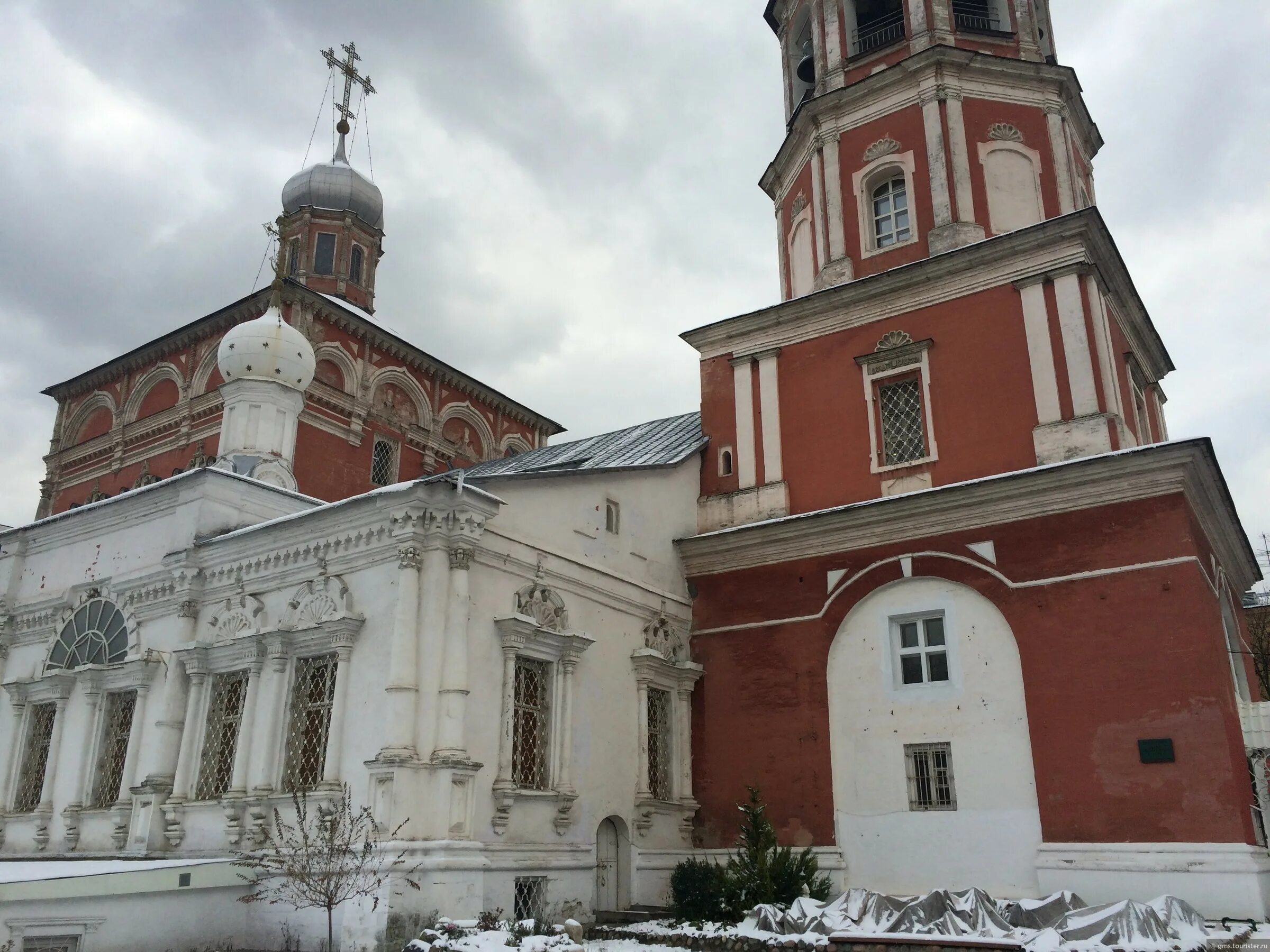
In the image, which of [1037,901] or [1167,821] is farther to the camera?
[1167,821]

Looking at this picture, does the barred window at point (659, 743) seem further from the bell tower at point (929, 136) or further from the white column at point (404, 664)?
the bell tower at point (929, 136)

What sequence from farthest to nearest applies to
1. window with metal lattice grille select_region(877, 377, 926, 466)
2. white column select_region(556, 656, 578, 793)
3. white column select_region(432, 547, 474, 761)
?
window with metal lattice grille select_region(877, 377, 926, 466) → white column select_region(556, 656, 578, 793) → white column select_region(432, 547, 474, 761)

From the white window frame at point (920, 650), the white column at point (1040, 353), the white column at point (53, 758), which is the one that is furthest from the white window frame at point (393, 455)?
the white column at point (1040, 353)

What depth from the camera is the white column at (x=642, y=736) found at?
1420cm

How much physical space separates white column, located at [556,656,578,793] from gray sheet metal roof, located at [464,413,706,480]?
2.52m

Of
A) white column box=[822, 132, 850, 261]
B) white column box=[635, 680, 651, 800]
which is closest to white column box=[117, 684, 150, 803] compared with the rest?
white column box=[635, 680, 651, 800]

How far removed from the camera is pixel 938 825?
1310 centimetres

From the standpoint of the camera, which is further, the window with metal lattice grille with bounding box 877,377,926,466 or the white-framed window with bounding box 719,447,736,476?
the white-framed window with bounding box 719,447,736,476

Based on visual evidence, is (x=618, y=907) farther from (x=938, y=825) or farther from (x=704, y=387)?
(x=704, y=387)

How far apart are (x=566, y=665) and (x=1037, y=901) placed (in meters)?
5.83

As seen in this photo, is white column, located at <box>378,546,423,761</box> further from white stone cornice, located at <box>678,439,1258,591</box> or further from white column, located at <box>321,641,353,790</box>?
white stone cornice, located at <box>678,439,1258,591</box>

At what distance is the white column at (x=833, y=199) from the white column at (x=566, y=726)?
25.3 ft

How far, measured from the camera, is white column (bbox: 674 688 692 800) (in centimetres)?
1506

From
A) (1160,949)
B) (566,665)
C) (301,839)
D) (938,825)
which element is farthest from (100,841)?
(1160,949)
